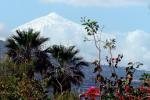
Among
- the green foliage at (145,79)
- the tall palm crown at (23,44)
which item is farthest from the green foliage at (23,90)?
the tall palm crown at (23,44)

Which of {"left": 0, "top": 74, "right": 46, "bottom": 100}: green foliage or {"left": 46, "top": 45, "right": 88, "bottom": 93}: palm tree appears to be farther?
{"left": 46, "top": 45, "right": 88, "bottom": 93}: palm tree

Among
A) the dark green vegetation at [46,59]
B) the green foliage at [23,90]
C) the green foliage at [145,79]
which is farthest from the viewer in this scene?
the dark green vegetation at [46,59]

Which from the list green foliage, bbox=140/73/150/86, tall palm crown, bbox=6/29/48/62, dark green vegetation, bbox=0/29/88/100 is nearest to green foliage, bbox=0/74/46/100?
green foliage, bbox=140/73/150/86

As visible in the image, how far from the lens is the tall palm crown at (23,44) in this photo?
36188 millimetres

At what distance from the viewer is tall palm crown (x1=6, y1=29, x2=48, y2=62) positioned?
3619 cm

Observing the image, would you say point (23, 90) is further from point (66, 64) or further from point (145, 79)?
point (66, 64)

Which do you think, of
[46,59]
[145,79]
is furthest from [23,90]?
[46,59]

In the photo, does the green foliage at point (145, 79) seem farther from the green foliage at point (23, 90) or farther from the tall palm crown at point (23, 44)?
the tall palm crown at point (23, 44)

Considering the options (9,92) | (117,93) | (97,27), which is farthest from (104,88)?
(9,92)

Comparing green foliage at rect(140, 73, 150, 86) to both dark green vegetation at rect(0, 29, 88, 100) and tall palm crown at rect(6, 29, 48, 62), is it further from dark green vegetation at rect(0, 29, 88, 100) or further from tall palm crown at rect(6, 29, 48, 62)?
tall palm crown at rect(6, 29, 48, 62)

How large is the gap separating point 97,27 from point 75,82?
26332mm

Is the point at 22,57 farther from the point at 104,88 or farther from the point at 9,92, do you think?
the point at 104,88

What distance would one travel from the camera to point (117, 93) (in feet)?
28.8

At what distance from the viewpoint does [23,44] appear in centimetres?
3653
